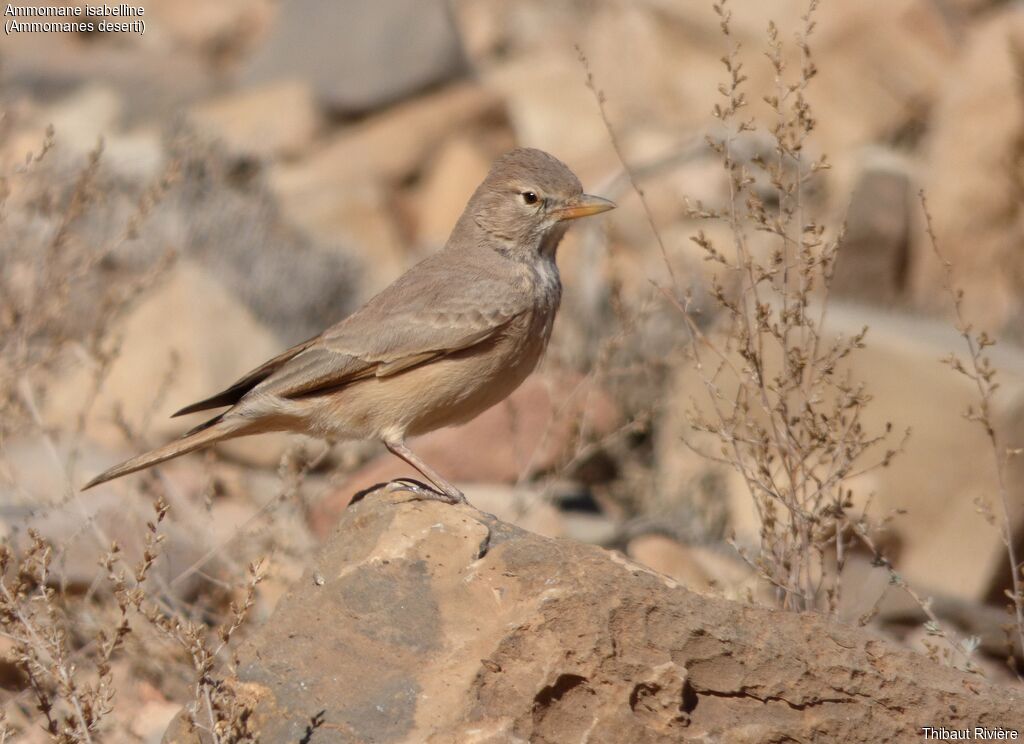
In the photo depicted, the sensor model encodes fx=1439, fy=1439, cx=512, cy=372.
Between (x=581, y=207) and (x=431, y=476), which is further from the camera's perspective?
(x=581, y=207)

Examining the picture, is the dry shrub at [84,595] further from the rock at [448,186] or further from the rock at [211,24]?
the rock at [211,24]

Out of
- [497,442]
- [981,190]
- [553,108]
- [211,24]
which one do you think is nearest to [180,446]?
[497,442]

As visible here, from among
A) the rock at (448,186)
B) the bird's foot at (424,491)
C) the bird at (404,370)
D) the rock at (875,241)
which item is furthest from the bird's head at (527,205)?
the rock at (448,186)

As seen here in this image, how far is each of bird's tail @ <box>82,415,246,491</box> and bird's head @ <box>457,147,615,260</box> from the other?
138 cm

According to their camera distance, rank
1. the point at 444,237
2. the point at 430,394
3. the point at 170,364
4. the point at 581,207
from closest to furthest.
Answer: the point at 430,394 < the point at 581,207 < the point at 170,364 < the point at 444,237

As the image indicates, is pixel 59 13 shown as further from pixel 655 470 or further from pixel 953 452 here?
pixel 953 452

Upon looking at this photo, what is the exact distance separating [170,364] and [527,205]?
160 inches

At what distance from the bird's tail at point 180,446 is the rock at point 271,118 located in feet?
32.3

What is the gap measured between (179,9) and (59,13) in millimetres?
1990

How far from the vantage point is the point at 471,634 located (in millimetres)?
4121

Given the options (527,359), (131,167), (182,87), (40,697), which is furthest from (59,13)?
(40,697)

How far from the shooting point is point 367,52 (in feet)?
53.9

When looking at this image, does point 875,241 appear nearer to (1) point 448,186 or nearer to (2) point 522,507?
(1) point 448,186

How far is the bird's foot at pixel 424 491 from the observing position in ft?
16.2
